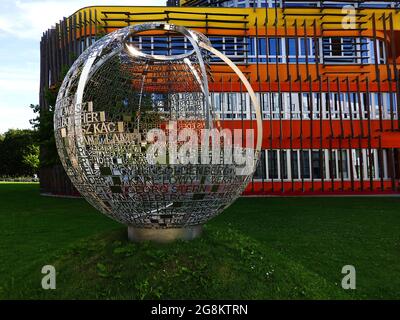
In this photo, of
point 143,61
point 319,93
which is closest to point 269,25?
point 319,93

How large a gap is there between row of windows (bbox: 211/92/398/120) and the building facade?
0.06 meters

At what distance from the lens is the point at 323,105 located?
23.9 meters

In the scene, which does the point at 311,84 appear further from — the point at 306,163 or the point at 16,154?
the point at 16,154

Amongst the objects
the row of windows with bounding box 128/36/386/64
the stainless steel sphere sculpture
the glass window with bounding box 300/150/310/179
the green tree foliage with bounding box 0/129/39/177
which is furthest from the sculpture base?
the green tree foliage with bounding box 0/129/39/177

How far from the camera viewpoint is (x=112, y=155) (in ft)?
15.5

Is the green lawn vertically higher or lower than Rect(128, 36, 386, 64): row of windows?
lower

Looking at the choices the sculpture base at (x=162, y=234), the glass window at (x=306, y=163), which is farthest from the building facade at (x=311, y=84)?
the sculpture base at (x=162, y=234)

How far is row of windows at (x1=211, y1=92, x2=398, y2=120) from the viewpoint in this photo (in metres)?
22.9

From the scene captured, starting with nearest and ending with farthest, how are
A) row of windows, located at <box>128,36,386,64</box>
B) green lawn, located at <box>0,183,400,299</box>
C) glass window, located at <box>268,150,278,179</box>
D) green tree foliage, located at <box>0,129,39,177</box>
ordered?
green lawn, located at <box>0,183,400,299</box> < glass window, located at <box>268,150,278,179</box> < row of windows, located at <box>128,36,386,64</box> < green tree foliage, located at <box>0,129,39,177</box>

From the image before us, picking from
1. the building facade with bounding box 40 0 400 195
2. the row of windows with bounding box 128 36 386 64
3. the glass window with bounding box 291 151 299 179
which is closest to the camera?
the building facade with bounding box 40 0 400 195

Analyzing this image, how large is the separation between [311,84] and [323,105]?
5.26 ft

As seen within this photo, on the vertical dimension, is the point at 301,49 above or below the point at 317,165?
above

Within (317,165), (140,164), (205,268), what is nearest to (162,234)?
(205,268)

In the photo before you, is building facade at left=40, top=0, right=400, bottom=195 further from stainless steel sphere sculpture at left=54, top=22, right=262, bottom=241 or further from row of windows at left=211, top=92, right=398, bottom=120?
stainless steel sphere sculpture at left=54, top=22, right=262, bottom=241
